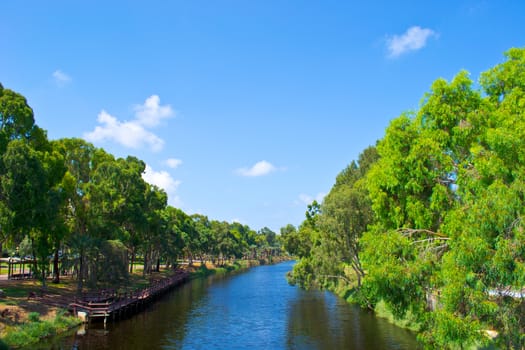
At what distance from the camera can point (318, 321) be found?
1726 inches

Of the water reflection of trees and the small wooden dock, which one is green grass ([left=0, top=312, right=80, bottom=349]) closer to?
the small wooden dock

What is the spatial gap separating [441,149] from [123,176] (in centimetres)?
4429

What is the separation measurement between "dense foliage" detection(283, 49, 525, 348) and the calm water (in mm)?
15380

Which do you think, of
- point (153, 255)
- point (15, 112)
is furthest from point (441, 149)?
point (153, 255)

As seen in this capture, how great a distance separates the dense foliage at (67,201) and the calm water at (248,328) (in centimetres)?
854

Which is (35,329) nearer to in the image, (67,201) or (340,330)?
(67,201)

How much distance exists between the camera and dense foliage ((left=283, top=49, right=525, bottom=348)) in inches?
578

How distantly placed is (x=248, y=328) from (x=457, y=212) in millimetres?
29934

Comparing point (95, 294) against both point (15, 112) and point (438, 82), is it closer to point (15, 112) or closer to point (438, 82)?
point (15, 112)

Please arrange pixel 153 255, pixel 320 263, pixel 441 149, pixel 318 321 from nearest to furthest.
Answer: pixel 441 149 → pixel 318 321 → pixel 320 263 → pixel 153 255

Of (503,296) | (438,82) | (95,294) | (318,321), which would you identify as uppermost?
(438,82)

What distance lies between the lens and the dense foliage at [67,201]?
119ft

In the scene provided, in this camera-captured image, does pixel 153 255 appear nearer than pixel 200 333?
No

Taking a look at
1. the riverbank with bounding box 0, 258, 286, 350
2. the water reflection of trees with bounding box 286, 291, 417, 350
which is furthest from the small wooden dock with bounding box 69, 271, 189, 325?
the water reflection of trees with bounding box 286, 291, 417, 350
